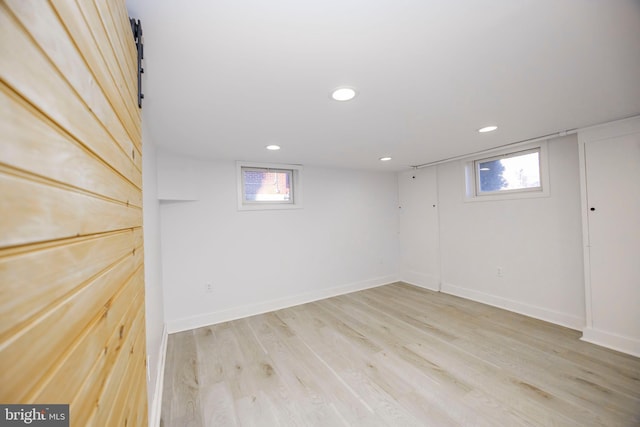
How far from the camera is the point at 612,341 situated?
233cm

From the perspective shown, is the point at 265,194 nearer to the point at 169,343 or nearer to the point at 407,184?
the point at 169,343

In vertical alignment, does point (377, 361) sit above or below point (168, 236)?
below

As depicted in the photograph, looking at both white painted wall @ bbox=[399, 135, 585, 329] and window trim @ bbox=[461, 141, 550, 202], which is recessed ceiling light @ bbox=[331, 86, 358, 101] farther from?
white painted wall @ bbox=[399, 135, 585, 329]

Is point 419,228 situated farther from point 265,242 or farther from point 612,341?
point 265,242

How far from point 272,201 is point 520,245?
336 cm

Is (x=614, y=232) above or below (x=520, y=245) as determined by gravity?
above

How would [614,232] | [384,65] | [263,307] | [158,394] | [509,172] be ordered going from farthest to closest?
[263,307] < [509,172] < [614,232] < [158,394] < [384,65]

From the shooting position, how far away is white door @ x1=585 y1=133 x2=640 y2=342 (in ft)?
7.27

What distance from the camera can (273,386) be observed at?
1.97 meters

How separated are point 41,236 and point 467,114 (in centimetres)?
242

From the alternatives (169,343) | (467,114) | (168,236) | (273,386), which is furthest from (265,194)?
(467,114)

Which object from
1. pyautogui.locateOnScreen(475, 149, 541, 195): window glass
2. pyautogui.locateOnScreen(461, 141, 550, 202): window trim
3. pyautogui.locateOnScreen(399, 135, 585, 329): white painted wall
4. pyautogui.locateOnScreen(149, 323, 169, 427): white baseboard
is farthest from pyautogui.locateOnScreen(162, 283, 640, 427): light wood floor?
pyautogui.locateOnScreen(475, 149, 541, 195): window glass

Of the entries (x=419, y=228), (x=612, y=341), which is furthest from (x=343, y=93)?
(x=419, y=228)

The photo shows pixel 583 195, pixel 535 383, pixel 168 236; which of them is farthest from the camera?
pixel 168 236
